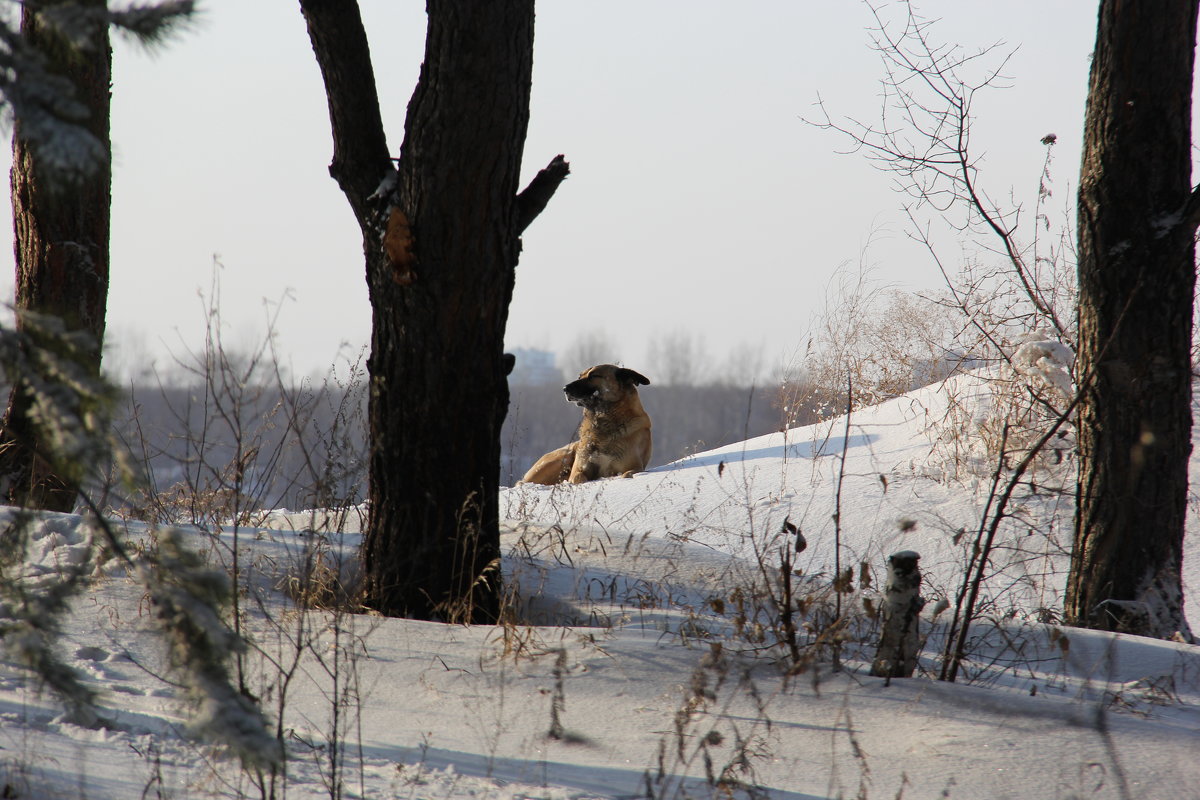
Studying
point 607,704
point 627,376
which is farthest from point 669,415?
point 607,704

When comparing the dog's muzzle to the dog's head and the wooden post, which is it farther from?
the wooden post

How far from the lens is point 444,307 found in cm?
413

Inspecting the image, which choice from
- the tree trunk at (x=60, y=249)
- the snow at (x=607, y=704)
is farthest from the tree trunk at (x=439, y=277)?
the tree trunk at (x=60, y=249)

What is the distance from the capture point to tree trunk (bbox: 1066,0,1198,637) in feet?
16.0

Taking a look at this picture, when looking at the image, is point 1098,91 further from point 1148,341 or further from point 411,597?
point 411,597

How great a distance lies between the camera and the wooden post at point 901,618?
3.30 m

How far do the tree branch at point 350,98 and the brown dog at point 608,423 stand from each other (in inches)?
198

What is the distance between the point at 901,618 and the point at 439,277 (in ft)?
7.64

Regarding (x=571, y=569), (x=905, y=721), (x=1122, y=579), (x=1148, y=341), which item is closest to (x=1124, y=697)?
(x=905, y=721)

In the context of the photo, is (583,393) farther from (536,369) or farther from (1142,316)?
(536,369)

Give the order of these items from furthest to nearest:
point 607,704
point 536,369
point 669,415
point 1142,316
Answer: point 536,369
point 669,415
point 1142,316
point 607,704

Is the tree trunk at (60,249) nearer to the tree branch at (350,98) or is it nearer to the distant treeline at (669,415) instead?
the tree branch at (350,98)

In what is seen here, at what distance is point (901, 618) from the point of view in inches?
130

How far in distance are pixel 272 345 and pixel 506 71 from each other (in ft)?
5.21
